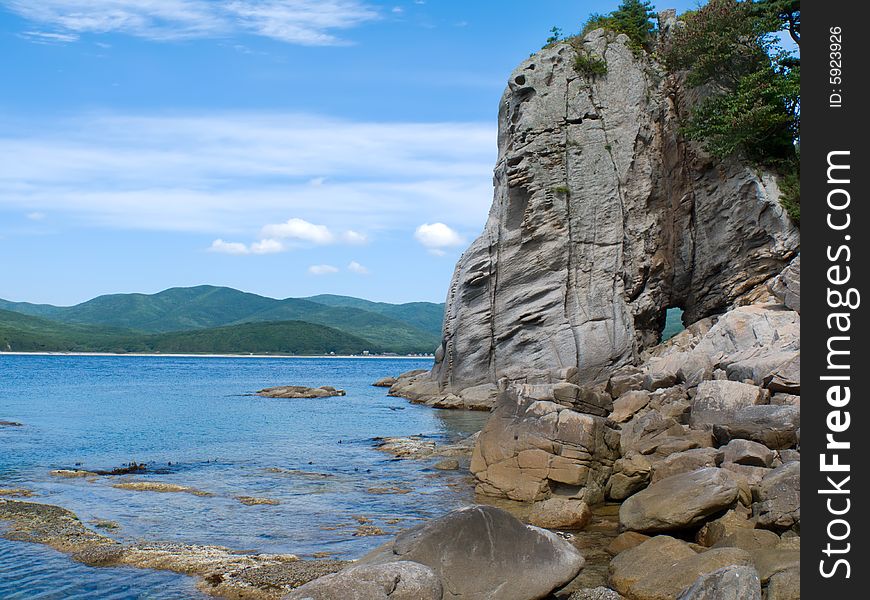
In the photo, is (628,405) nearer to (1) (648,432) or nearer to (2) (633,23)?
(1) (648,432)

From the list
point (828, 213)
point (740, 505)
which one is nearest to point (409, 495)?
point (740, 505)

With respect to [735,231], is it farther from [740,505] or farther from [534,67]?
[740,505]

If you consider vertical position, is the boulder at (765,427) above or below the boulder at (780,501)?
above

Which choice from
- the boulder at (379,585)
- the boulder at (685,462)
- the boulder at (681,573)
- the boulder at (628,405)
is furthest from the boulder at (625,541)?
the boulder at (628,405)

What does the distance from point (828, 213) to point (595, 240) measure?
42066 millimetres

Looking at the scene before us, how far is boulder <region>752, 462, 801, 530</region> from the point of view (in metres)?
14.5

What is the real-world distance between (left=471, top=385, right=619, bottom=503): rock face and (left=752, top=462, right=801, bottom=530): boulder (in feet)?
17.3

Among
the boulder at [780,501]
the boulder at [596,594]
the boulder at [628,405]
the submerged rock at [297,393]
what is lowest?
the submerged rock at [297,393]

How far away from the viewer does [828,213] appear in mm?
8117

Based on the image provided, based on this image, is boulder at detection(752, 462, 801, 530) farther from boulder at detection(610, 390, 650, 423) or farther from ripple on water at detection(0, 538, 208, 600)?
boulder at detection(610, 390, 650, 423)

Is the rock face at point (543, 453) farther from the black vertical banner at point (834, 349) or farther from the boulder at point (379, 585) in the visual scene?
the black vertical banner at point (834, 349)

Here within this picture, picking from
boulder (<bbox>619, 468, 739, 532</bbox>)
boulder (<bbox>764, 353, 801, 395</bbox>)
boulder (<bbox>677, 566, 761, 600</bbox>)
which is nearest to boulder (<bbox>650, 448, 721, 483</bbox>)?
boulder (<bbox>619, 468, 739, 532</bbox>)

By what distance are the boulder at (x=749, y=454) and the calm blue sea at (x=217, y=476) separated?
23.5 ft

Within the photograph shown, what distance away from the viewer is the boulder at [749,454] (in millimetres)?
18562
